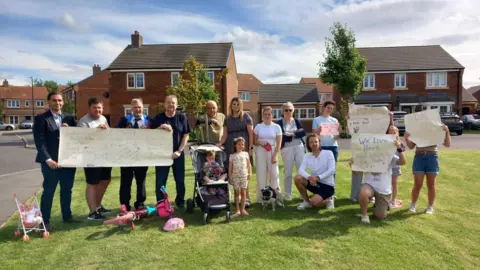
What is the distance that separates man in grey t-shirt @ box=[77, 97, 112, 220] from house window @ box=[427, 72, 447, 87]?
125 ft

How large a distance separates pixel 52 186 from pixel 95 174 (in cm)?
67

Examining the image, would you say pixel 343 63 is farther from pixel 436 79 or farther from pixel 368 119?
pixel 368 119

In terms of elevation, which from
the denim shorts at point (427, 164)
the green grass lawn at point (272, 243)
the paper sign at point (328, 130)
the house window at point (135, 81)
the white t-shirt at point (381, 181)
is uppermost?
the house window at point (135, 81)

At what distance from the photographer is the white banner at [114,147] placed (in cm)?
513

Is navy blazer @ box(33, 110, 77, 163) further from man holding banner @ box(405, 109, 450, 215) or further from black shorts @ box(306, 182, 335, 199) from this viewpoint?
man holding banner @ box(405, 109, 450, 215)

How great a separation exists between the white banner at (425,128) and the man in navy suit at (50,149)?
5857 mm

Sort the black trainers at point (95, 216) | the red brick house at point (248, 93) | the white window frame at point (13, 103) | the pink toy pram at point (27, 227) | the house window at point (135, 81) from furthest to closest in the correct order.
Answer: the white window frame at point (13, 103), the red brick house at point (248, 93), the house window at point (135, 81), the black trainers at point (95, 216), the pink toy pram at point (27, 227)

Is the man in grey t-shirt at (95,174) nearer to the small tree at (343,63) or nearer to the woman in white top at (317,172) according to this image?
the woman in white top at (317,172)

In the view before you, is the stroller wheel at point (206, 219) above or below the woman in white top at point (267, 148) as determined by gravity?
below

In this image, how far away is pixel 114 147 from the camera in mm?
5484

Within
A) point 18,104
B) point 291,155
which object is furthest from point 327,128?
point 18,104

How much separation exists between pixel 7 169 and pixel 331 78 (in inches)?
932

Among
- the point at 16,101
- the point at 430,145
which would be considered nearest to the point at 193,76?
the point at 430,145

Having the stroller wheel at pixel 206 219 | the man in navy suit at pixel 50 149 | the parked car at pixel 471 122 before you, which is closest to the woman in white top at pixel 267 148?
the stroller wheel at pixel 206 219
